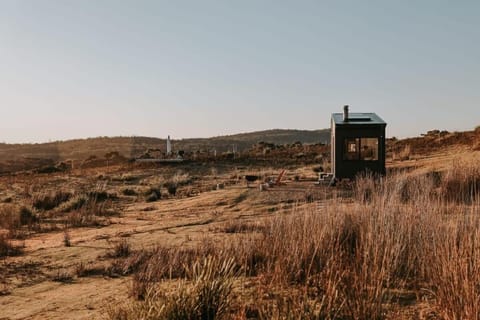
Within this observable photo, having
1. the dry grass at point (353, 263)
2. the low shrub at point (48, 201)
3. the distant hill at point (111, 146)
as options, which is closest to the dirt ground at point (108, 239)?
the low shrub at point (48, 201)

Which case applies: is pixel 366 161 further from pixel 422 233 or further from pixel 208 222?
pixel 422 233

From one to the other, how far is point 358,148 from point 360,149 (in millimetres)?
99

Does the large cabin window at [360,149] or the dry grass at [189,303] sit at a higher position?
the large cabin window at [360,149]

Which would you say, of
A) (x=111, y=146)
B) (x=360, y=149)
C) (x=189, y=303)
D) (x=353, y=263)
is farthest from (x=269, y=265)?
(x=111, y=146)

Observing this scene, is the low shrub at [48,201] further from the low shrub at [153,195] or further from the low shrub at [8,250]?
the low shrub at [8,250]

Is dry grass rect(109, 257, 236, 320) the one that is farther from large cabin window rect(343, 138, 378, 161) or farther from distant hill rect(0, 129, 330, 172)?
distant hill rect(0, 129, 330, 172)

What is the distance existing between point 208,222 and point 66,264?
197 inches

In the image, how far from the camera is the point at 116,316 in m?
4.90

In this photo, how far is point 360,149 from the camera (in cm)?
2105

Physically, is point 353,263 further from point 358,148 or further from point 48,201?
point 48,201

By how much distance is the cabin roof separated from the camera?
823 inches

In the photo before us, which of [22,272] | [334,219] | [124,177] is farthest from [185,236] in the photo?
[124,177]

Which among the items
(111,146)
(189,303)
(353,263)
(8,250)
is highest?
(111,146)

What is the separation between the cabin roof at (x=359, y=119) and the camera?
2091 cm
